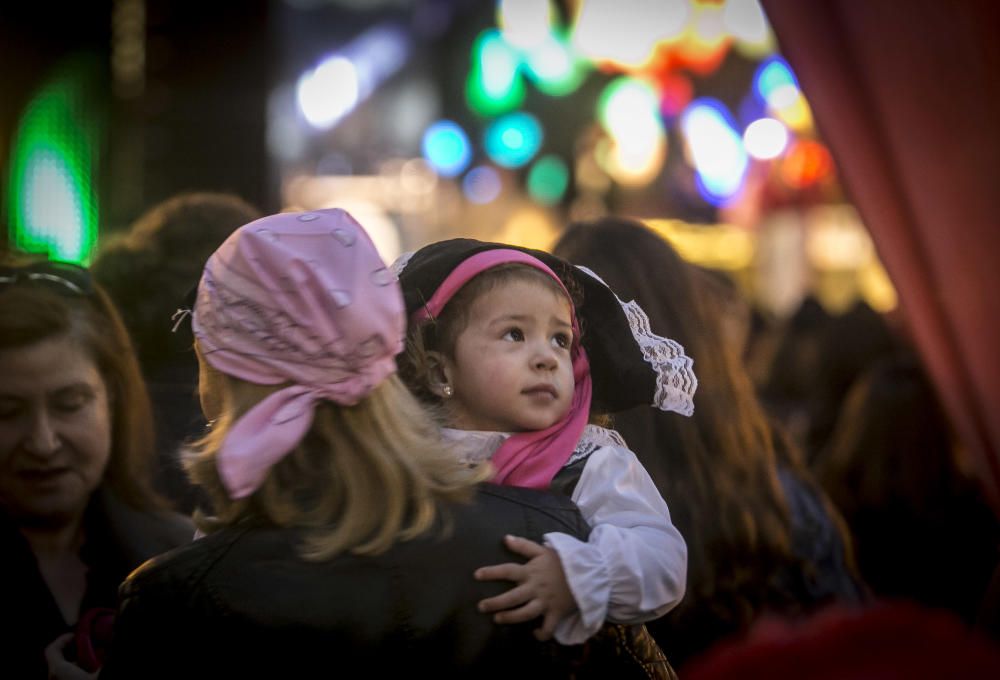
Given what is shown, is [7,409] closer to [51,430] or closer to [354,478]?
[51,430]

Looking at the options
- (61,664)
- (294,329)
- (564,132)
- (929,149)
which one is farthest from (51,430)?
(564,132)

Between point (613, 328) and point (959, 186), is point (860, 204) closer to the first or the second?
point (959, 186)

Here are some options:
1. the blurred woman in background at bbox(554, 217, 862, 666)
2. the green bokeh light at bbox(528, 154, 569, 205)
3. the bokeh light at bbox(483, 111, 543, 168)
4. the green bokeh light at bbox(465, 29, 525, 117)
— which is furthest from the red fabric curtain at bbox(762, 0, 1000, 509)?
the green bokeh light at bbox(528, 154, 569, 205)

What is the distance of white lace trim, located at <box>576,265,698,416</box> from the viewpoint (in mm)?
1618

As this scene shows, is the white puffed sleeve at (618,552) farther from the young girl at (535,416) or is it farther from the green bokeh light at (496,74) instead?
the green bokeh light at (496,74)

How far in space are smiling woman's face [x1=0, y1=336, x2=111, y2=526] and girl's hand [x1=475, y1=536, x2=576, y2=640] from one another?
0.79 meters

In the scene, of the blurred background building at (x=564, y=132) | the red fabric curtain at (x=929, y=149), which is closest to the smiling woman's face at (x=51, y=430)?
the red fabric curtain at (x=929, y=149)

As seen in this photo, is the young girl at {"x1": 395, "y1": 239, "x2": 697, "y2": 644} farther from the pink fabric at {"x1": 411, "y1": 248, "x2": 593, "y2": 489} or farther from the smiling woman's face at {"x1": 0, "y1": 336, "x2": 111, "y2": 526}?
the smiling woman's face at {"x1": 0, "y1": 336, "x2": 111, "y2": 526}

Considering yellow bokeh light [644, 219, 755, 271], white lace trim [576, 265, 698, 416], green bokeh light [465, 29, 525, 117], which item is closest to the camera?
white lace trim [576, 265, 698, 416]

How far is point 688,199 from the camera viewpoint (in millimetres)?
14289

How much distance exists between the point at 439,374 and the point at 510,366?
4.4 inches

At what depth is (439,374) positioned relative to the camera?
151 cm

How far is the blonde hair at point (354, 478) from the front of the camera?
1386mm

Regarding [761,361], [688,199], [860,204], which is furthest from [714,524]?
[688,199]
